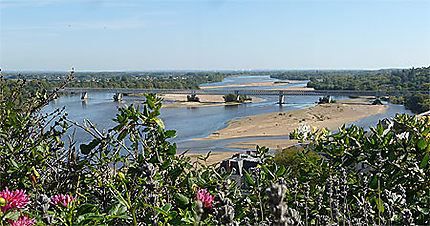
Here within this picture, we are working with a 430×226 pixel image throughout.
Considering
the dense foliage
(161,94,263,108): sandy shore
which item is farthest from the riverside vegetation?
the dense foliage

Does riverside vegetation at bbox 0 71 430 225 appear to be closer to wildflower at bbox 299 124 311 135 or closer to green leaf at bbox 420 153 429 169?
green leaf at bbox 420 153 429 169

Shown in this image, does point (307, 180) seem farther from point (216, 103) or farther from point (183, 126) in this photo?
point (216, 103)

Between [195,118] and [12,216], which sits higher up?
[12,216]

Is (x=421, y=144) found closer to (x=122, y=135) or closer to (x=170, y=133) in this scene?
(x=170, y=133)

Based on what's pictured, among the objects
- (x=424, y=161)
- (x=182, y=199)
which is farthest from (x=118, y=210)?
(x=424, y=161)

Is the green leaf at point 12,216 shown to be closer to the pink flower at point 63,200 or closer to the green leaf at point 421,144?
the pink flower at point 63,200

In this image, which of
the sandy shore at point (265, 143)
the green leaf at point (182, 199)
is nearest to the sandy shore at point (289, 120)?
the sandy shore at point (265, 143)

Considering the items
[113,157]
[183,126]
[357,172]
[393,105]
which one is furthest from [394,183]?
[393,105]

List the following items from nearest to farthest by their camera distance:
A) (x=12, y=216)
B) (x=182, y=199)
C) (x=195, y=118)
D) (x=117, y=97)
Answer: (x=12, y=216) < (x=182, y=199) < (x=195, y=118) < (x=117, y=97)
